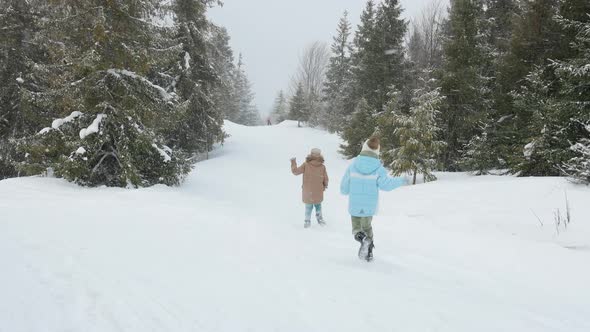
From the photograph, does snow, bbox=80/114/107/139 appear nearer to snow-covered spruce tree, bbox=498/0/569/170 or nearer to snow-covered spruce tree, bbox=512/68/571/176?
snow-covered spruce tree, bbox=512/68/571/176

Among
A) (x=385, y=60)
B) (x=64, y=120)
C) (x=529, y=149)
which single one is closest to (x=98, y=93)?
(x=64, y=120)

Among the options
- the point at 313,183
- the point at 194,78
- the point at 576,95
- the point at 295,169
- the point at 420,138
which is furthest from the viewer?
the point at 194,78

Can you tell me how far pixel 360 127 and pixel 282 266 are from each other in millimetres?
21728

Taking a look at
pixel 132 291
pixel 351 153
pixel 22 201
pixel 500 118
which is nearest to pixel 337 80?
pixel 351 153

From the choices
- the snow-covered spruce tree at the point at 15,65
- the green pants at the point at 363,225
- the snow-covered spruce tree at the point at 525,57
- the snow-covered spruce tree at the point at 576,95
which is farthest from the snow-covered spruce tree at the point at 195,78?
the snow-covered spruce tree at the point at 576,95

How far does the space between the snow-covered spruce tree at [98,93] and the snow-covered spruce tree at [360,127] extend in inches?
625

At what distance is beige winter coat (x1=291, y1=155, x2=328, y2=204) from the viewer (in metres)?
8.79

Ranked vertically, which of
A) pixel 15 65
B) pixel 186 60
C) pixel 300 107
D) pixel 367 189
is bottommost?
pixel 367 189

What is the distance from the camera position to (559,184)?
9.29 m

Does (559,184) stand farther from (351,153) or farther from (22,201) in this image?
(351,153)

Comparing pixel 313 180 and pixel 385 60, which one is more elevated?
pixel 385 60

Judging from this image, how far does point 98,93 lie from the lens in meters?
10.9

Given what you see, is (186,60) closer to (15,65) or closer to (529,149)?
(15,65)

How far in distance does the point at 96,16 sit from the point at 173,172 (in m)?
5.43
